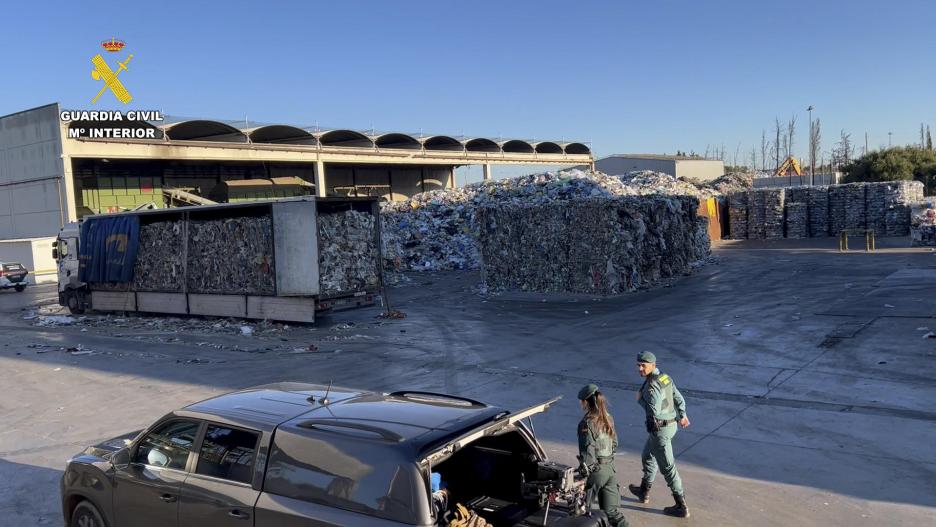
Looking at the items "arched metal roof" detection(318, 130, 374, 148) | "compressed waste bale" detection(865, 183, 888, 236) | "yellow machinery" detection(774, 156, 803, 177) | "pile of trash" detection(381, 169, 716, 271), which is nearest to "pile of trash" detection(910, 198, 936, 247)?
"compressed waste bale" detection(865, 183, 888, 236)

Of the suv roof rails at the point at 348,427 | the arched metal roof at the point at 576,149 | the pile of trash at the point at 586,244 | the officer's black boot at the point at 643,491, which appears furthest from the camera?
the arched metal roof at the point at 576,149

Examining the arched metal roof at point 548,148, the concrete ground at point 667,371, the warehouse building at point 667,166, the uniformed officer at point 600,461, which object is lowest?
the concrete ground at point 667,371

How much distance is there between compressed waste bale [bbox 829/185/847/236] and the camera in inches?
1296

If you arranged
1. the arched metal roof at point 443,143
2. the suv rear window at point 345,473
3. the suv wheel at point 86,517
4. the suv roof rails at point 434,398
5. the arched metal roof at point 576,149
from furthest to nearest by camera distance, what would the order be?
the arched metal roof at point 576,149
the arched metal roof at point 443,143
the suv wheel at point 86,517
the suv roof rails at point 434,398
the suv rear window at point 345,473

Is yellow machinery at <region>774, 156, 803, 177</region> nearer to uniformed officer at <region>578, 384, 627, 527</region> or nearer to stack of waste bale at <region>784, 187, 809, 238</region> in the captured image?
stack of waste bale at <region>784, 187, 809, 238</region>

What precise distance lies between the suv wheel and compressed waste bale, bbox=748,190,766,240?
34.9m

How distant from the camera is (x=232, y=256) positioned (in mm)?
19078

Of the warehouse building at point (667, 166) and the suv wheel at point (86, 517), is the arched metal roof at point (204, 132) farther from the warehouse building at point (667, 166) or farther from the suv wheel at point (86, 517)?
the suv wheel at point (86, 517)

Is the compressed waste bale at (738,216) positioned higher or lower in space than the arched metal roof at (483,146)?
lower

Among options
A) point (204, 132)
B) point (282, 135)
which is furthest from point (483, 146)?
point (204, 132)

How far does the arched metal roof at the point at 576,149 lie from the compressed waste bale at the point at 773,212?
113 ft

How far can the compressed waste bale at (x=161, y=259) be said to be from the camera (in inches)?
813

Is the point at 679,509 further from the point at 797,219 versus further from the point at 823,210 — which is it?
the point at 823,210

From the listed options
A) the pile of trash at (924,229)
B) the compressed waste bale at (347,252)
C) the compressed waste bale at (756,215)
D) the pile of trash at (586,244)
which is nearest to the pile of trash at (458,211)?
the compressed waste bale at (756,215)
